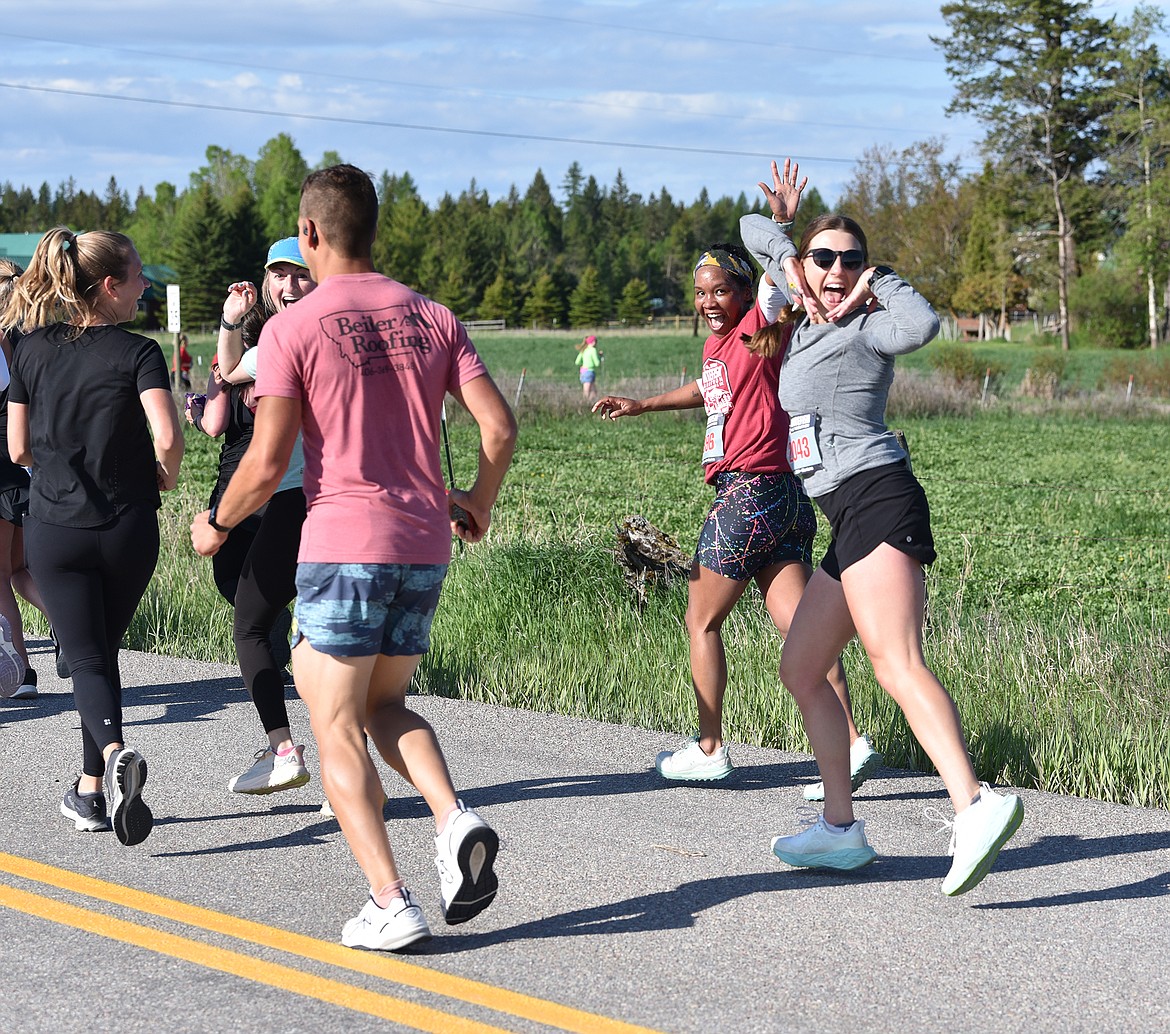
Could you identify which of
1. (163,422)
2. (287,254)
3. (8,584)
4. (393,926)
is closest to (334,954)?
(393,926)

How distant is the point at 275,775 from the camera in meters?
5.38

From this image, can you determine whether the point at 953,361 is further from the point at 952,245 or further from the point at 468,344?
the point at 952,245

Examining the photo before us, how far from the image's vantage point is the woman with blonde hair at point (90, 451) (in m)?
4.91

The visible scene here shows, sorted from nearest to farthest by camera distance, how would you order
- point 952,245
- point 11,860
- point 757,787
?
point 11,860 < point 757,787 < point 952,245

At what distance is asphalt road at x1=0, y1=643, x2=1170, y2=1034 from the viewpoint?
3564 millimetres

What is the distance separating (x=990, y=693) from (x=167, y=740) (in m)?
3.48

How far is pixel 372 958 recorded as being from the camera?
12.8ft

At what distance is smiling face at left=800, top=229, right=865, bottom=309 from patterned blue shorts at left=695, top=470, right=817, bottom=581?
3.31 feet

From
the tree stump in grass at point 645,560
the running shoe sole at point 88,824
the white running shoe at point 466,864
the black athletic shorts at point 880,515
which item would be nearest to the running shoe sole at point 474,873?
the white running shoe at point 466,864

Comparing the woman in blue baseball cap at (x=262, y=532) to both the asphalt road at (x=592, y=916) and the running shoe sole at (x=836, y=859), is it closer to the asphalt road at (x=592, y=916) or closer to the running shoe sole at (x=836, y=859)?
the asphalt road at (x=592, y=916)

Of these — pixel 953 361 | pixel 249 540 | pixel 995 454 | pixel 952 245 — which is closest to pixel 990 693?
pixel 249 540

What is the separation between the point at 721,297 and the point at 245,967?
2.98 meters

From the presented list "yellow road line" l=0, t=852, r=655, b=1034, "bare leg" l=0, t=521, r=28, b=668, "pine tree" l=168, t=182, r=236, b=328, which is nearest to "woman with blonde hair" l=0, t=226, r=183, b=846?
"yellow road line" l=0, t=852, r=655, b=1034

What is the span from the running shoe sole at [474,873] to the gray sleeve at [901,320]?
1.81m
